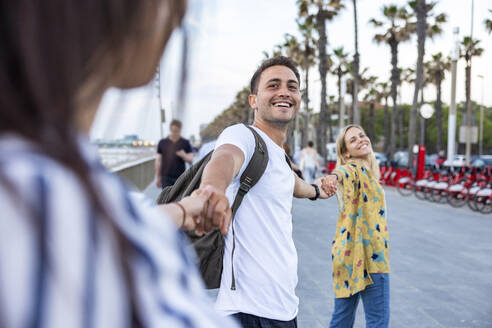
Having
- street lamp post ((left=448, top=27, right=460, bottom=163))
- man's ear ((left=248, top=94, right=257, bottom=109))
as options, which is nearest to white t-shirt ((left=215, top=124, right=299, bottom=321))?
man's ear ((left=248, top=94, right=257, bottom=109))

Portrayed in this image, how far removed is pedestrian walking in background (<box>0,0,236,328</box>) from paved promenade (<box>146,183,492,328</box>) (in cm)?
433

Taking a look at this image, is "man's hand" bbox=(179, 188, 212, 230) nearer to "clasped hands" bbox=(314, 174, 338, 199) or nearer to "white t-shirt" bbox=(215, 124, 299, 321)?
"white t-shirt" bbox=(215, 124, 299, 321)

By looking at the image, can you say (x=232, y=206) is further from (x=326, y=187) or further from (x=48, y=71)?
(x=48, y=71)

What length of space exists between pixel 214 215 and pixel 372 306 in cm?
263

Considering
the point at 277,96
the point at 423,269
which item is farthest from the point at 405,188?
the point at 277,96

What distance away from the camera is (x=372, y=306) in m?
3.62

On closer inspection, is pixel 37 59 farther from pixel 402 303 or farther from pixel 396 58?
pixel 396 58

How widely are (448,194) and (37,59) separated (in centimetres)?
1449

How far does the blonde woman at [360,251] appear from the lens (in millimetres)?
3637

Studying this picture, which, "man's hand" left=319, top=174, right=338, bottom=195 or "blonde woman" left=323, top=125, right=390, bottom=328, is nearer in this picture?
"man's hand" left=319, top=174, right=338, bottom=195

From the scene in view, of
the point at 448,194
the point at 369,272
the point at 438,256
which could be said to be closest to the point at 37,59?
the point at 369,272

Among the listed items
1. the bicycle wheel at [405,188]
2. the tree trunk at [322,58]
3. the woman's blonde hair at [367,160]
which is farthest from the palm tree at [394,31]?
the woman's blonde hair at [367,160]

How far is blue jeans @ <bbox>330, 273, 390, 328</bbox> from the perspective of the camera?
11.7ft

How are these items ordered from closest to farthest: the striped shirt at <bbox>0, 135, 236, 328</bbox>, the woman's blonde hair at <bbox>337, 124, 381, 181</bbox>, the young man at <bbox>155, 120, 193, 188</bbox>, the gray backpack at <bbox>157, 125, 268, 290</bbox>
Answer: the striped shirt at <bbox>0, 135, 236, 328</bbox>, the gray backpack at <bbox>157, 125, 268, 290</bbox>, the woman's blonde hair at <bbox>337, 124, 381, 181</bbox>, the young man at <bbox>155, 120, 193, 188</bbox>
